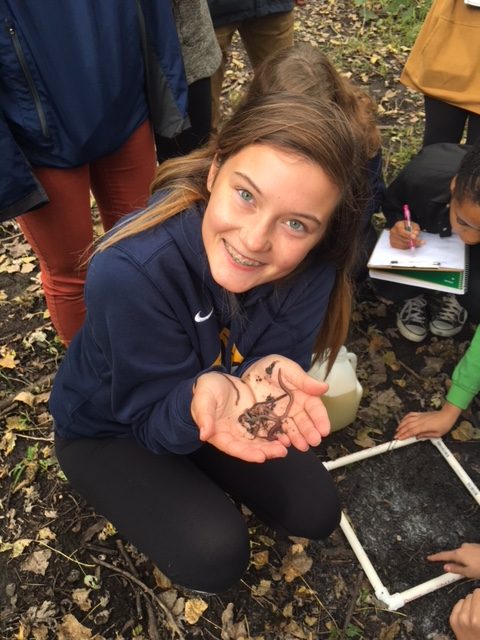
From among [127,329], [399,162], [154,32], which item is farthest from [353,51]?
[127,329]

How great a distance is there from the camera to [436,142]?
380cm

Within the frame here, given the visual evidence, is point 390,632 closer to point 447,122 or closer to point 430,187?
point 430,187

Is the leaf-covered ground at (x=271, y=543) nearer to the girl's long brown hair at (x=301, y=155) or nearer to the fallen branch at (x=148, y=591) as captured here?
the fallen branch at (x=148, y=591)

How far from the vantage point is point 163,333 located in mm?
1886

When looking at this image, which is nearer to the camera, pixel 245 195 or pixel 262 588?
pixel 245 195

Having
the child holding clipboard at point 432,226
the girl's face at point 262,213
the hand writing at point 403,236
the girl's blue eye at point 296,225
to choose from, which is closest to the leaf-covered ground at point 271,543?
the child holding clipboard at point 432,226

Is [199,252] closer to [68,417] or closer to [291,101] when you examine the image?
[291,101]

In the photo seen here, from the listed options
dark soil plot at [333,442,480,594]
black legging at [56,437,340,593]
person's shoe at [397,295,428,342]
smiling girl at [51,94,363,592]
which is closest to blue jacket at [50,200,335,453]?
smiling girl at [51,94,363,592]

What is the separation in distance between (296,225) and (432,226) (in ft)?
6.67

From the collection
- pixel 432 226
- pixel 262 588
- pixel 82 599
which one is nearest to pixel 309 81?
pixel 432 226

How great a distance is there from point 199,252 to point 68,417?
2.88 ft

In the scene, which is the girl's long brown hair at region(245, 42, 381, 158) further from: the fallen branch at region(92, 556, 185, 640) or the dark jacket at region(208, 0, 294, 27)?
the fallen branch at region(92, 556, 185, 640)

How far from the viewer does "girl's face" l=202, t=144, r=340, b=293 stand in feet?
5.29

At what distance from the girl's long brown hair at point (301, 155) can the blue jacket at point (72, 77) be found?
447mm
